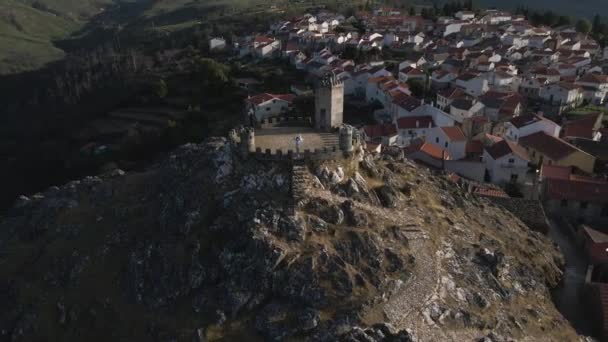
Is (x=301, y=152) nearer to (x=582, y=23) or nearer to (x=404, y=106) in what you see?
(x=404, y=106)

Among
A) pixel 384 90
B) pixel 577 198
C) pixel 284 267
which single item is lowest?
pixel 577 198

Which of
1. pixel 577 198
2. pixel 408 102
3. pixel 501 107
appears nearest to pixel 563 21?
pixel 501 107

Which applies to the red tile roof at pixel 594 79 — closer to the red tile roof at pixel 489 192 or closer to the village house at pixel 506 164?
the village house at pixel 506 164

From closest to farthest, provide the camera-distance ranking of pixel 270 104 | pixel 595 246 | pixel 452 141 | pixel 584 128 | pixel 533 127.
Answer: pixel 595 246 → pixel 452 141 → pixel 533 127 → pixel 584 128 → pixel 270 104

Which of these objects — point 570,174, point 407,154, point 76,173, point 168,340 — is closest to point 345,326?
point 168,340

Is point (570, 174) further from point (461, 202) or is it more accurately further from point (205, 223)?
point (205, 223)

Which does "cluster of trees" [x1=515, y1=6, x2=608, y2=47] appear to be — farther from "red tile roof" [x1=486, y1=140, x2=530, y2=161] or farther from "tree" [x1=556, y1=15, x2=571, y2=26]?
"red tile roof" [x1=486, y1=140, x2=530, y2=161]
